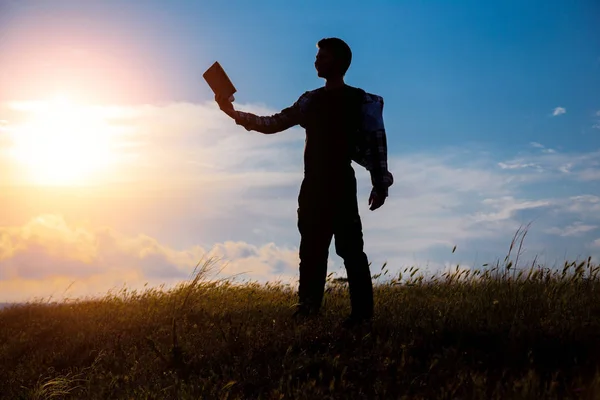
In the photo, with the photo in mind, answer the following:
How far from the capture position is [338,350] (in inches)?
213

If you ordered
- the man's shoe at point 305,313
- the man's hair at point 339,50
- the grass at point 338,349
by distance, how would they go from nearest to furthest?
the grass at point 338,349 < the man's hair at point 339,50 < the man's shoe at point 305,313

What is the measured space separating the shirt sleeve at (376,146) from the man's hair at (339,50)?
42 centimetres

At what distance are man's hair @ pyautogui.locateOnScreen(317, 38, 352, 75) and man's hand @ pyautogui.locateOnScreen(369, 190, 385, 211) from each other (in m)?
1.38

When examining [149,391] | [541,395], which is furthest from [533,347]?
[149,391]

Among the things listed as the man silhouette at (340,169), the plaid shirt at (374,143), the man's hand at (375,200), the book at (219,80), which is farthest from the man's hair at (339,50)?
the man's hand at (375,200)

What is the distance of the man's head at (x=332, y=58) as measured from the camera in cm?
626

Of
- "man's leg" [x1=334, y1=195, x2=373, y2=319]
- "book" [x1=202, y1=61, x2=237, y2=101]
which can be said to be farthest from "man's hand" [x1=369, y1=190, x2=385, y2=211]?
"book" [x1=202, y1=61, x2=237, y2=101]

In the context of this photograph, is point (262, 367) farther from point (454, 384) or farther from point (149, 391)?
point (454, 384)

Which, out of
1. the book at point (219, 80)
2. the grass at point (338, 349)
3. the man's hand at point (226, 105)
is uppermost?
the book at point (219, 80)

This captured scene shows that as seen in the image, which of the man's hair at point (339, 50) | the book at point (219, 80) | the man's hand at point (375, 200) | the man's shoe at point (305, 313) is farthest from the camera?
the book at point (219, 80)

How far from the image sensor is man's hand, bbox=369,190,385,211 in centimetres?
613

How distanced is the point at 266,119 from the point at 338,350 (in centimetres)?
274

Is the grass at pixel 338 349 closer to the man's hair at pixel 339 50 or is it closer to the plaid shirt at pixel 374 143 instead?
the plaid shirt at pixel 374 143

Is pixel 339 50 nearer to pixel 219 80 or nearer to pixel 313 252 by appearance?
pixel 219 80
